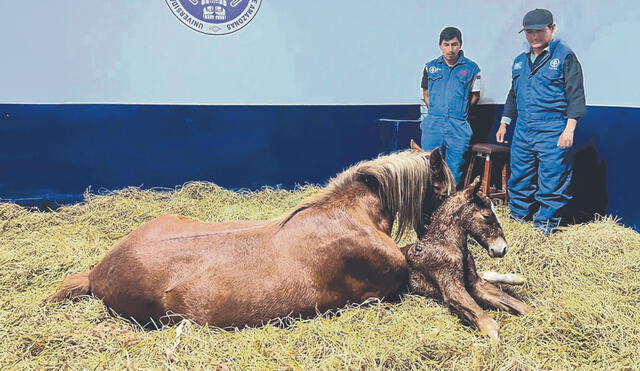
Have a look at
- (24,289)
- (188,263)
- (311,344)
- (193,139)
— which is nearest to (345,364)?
(311,344)

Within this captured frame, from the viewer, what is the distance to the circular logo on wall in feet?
17.4

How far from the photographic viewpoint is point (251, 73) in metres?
5.58

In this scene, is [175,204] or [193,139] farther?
[193,139]

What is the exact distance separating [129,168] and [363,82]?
2.96m

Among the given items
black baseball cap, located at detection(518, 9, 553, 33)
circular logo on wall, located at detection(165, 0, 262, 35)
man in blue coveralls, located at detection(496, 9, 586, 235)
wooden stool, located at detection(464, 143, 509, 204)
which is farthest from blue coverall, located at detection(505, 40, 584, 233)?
circular logo on wall, located at detection(165, 0, 262, 35)

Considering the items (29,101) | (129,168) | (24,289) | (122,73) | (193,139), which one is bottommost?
(24,289)

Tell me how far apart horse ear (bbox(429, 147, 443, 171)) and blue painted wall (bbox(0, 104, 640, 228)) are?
2532mm

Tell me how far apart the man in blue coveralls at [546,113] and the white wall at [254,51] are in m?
0.71

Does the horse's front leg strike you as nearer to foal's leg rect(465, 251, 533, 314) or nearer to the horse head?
foal's leg rect(465, 251, 533, 314)

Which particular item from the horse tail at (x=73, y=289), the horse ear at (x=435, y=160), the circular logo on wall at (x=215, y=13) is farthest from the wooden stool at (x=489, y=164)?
the horse tail at (x=73, y=289)

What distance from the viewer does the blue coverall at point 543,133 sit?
4.01 metres

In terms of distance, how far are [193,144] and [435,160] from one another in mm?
3687

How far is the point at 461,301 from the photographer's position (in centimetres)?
265

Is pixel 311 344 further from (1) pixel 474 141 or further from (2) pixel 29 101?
(2) pixel 29 101
